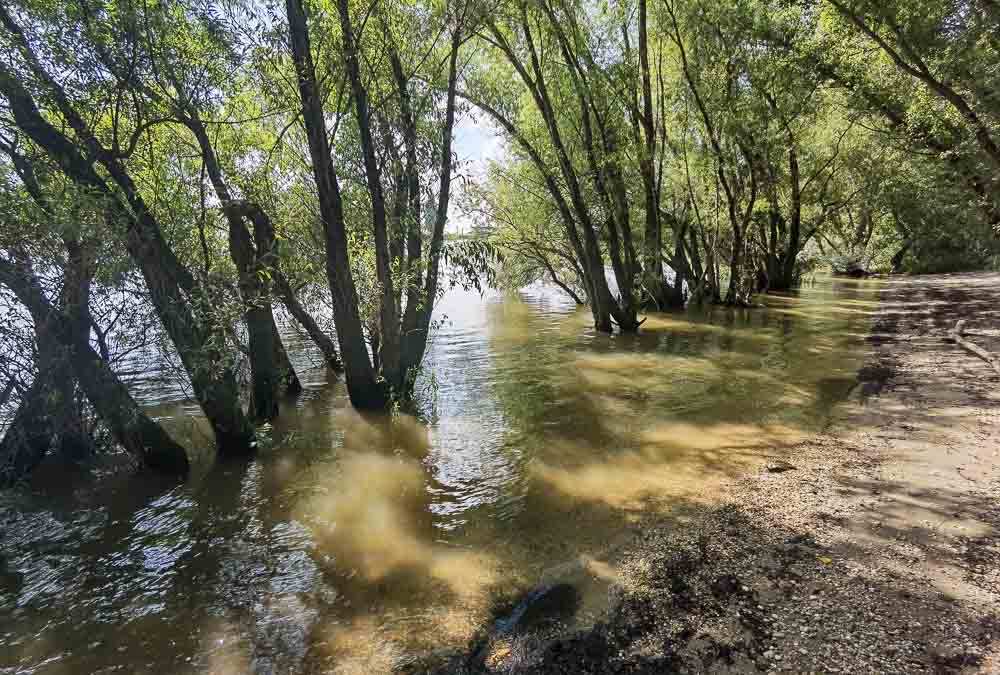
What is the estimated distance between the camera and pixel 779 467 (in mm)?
6184

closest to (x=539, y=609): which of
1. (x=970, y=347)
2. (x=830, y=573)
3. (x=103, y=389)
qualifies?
(x=830, y=573)

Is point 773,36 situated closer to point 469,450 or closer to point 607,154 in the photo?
point 607,154

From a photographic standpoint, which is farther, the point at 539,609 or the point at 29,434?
the point at 29,434

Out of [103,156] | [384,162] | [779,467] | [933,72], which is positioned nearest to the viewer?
[779,467]

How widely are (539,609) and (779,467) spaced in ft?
12.8

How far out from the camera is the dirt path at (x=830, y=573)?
3.25 metres

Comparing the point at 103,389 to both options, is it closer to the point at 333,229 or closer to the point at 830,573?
the point at 333,229

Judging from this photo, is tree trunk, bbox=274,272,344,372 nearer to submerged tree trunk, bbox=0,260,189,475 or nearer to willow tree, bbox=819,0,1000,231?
submerged tree trunk, bbox=0,260,189,475

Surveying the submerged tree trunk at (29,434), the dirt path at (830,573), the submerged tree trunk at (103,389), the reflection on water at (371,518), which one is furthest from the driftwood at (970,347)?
the submerged tree trunk at (29,434)

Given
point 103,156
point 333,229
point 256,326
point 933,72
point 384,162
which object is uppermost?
point 933,72

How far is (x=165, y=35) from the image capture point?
6883mm

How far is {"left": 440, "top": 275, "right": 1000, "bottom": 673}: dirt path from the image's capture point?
10.7 feet

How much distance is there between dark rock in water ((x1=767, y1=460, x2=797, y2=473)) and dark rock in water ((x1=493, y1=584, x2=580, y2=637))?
3.40 meters

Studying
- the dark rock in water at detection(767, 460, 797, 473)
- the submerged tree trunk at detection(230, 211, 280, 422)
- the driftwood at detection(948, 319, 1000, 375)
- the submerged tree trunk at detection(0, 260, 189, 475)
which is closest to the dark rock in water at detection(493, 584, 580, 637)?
the dark rock in water at detection(767, 460, 797, 473)
